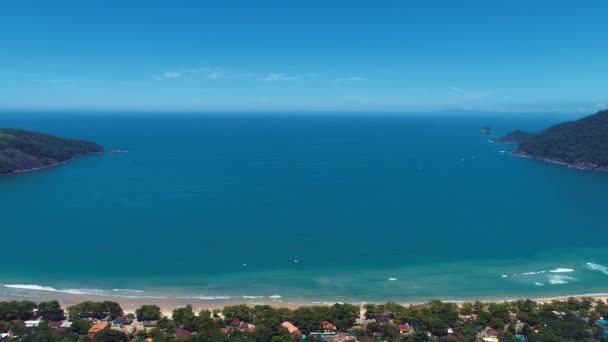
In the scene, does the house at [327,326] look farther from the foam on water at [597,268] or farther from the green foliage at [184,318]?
the foam on water at [597,268]

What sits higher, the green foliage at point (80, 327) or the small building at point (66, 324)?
the green foliage at point (80, 327)

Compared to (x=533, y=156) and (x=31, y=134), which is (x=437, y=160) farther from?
(x=31, y=134)

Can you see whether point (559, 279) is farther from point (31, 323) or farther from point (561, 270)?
point (31, 323)

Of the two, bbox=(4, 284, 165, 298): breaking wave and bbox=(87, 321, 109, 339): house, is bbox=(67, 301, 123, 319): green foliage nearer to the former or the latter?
bbox=(87, 321, 109, 339): house

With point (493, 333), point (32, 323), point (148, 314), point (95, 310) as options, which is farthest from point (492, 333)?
point (32, 323)

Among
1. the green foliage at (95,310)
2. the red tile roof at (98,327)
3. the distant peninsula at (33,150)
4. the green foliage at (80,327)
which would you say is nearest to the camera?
the green foliage at (80,327)

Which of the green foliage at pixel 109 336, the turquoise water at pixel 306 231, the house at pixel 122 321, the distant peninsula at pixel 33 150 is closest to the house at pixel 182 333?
the green foliage at pixel 109 336
